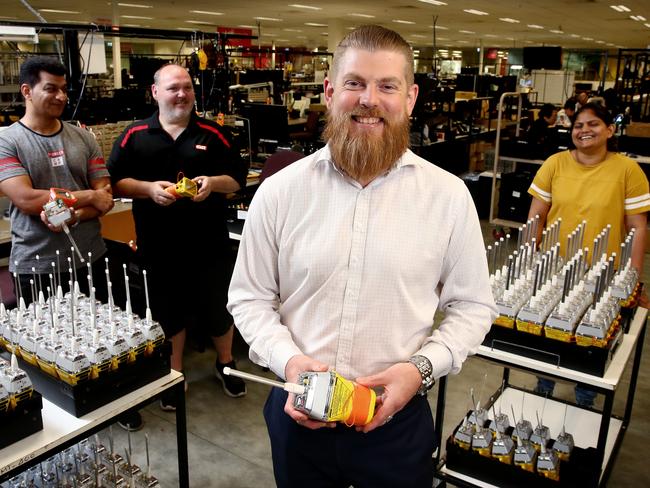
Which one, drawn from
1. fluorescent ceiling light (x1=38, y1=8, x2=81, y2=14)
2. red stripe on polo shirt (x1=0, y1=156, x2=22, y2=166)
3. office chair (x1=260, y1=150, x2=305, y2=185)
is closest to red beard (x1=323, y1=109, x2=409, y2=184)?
red stripe on polo shirt (x1=0, y1=156, x2=22, y2=166)

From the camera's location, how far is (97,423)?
175 cm

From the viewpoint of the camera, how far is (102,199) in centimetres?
268

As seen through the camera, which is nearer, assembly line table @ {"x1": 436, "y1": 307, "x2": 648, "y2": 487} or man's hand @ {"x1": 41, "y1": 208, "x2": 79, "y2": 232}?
assembly line table @ {"x1": 436, "y1": 307, "x2": 648, "y2": 487}

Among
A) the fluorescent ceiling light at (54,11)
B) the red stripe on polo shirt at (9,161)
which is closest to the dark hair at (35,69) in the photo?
the red stripe on polo shirt at (9,161)

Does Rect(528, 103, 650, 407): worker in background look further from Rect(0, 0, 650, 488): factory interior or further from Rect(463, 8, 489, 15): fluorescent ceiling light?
Rect(463, 8, 489, 15): fluorescent ceiling light

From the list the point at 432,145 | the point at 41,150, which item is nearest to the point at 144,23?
the point at 432,145

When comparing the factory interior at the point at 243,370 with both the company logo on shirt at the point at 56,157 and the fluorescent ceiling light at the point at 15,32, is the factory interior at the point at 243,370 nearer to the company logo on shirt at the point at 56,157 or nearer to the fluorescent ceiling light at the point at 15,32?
the fluorescent ceiling light at the point at 15,32

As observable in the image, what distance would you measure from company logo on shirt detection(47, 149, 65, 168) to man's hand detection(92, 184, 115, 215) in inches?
7.4

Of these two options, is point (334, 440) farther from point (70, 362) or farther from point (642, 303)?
point (642, 303)

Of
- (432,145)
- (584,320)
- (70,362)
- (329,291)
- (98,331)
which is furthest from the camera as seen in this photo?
(432,145)

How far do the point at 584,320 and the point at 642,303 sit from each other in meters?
0.69

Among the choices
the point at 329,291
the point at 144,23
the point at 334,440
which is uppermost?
the point at 144,23

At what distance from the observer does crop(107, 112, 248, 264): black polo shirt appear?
288 centimetres

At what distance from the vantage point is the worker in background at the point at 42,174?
251 cm
